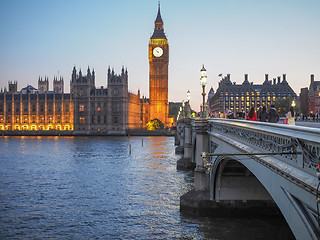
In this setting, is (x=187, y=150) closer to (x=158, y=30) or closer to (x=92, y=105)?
(x=92, y=105)

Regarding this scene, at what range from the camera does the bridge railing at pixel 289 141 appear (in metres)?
6.79

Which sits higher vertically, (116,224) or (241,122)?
(241,122)

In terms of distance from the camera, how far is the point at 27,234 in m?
21.0

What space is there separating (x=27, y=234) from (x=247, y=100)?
6050 inches

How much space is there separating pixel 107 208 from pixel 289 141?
2032 cm

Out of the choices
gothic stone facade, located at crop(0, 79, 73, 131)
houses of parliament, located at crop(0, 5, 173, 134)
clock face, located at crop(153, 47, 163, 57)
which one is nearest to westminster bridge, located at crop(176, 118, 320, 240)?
houses of parliament, located at crop(0, 5, 173, 134)

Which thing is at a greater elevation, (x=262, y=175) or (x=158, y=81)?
(x=158, y=81)

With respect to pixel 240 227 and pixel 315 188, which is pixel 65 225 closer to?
pixel 240 227

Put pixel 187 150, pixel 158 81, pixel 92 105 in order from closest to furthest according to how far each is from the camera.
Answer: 1. pixel 187 150
2. pixel 92 105
3. pixel 158 81

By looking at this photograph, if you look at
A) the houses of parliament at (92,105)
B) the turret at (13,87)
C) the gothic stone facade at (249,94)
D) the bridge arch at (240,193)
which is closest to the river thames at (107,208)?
the bridge arch at (240,193)

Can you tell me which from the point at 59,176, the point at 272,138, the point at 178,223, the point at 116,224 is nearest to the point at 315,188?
the point at 272,138

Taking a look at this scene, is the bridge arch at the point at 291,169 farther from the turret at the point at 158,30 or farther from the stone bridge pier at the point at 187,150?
the turret at the point at 158,30

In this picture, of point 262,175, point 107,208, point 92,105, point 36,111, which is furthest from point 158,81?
point 262,175

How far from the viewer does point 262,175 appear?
1016 centimetres
